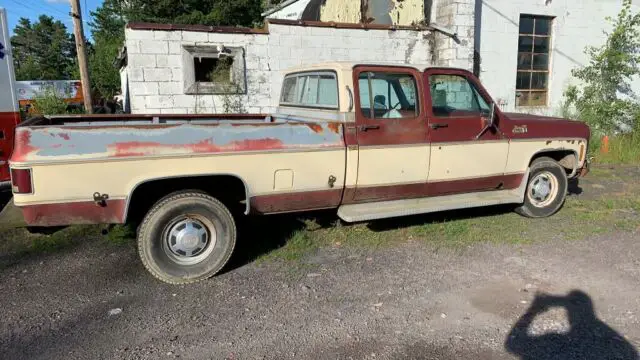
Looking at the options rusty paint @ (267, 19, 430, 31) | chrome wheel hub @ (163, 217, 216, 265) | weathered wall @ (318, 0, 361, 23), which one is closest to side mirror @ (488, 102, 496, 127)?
chrome wheel hub @ (163, 217, 216, 265)

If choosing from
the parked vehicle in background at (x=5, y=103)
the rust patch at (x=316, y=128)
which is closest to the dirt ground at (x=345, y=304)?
the rust patch at (x=316, y=128)

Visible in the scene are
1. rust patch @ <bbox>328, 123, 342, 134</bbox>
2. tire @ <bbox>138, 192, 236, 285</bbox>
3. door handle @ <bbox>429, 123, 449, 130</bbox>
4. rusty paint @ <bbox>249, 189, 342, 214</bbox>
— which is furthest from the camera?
door handle @ <bbox>429, 123, 449, 130</bbox>

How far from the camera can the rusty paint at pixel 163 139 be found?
3891 millimetres

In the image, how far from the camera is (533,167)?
6211mm

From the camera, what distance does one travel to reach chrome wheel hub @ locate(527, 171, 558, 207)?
6344mm

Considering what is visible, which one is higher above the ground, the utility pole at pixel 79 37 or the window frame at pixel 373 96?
the utility pole at pixel 79 37

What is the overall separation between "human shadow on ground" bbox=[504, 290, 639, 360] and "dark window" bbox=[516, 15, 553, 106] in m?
9.32

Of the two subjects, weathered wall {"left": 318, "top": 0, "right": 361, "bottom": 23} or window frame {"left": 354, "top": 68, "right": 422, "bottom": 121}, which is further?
weathered wall {"left": 318, "top": 0, "right": 361, "bottom": 23}

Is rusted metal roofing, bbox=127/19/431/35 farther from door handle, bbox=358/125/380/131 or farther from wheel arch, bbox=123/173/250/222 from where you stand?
door handle, bbox=358/125/380/131

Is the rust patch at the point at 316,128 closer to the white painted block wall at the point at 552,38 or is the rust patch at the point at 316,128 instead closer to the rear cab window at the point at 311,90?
the rear cab window at the point at 311,90

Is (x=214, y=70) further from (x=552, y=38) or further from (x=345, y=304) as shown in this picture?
(x=552, y=38)

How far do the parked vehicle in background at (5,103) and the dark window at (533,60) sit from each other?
1034cm

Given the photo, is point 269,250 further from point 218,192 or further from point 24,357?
point 24,357

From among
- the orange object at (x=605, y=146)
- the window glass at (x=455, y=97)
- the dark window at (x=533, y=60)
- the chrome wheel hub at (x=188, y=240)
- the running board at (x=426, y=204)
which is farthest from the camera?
the dark window at (x=533, y=60)
